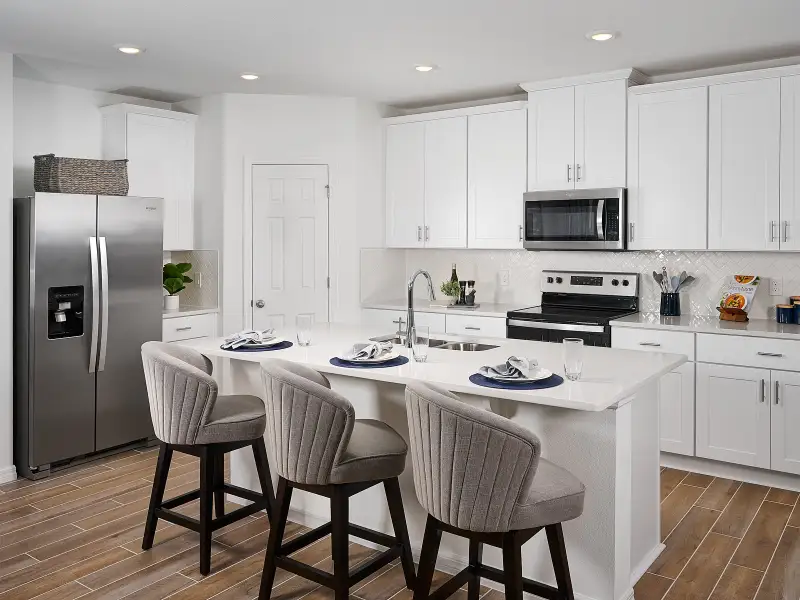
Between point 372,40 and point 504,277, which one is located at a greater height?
point 372,40

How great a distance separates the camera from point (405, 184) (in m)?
5.82

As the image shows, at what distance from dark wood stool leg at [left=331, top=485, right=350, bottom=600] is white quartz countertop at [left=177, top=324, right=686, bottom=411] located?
472 mm

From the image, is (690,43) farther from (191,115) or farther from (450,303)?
(191,115)

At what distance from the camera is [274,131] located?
5.52 metres

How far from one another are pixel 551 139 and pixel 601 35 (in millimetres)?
1169

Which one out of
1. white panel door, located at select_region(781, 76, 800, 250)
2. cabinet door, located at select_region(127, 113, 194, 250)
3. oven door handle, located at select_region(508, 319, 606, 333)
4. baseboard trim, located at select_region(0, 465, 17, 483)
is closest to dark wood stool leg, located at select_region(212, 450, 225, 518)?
baseboard trim, located at select_region(0, 465, 17, 483)

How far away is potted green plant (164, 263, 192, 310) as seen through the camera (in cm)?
534

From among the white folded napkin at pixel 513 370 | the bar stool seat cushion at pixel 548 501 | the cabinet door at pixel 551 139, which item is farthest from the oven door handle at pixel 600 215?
the bar stool seat cushion at pixel 548 501

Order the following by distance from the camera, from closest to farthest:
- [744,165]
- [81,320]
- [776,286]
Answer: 1. [744,165]
2. [81,320]
3. [776,286]

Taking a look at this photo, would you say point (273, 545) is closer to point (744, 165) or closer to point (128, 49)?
point (128, 49)

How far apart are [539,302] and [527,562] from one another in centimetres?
301

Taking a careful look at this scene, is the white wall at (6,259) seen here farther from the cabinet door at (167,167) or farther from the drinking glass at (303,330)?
the drinking glass at (303,330)

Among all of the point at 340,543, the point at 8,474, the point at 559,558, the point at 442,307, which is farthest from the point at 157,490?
the point at 442,307

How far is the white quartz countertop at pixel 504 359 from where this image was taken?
8.04 ft
